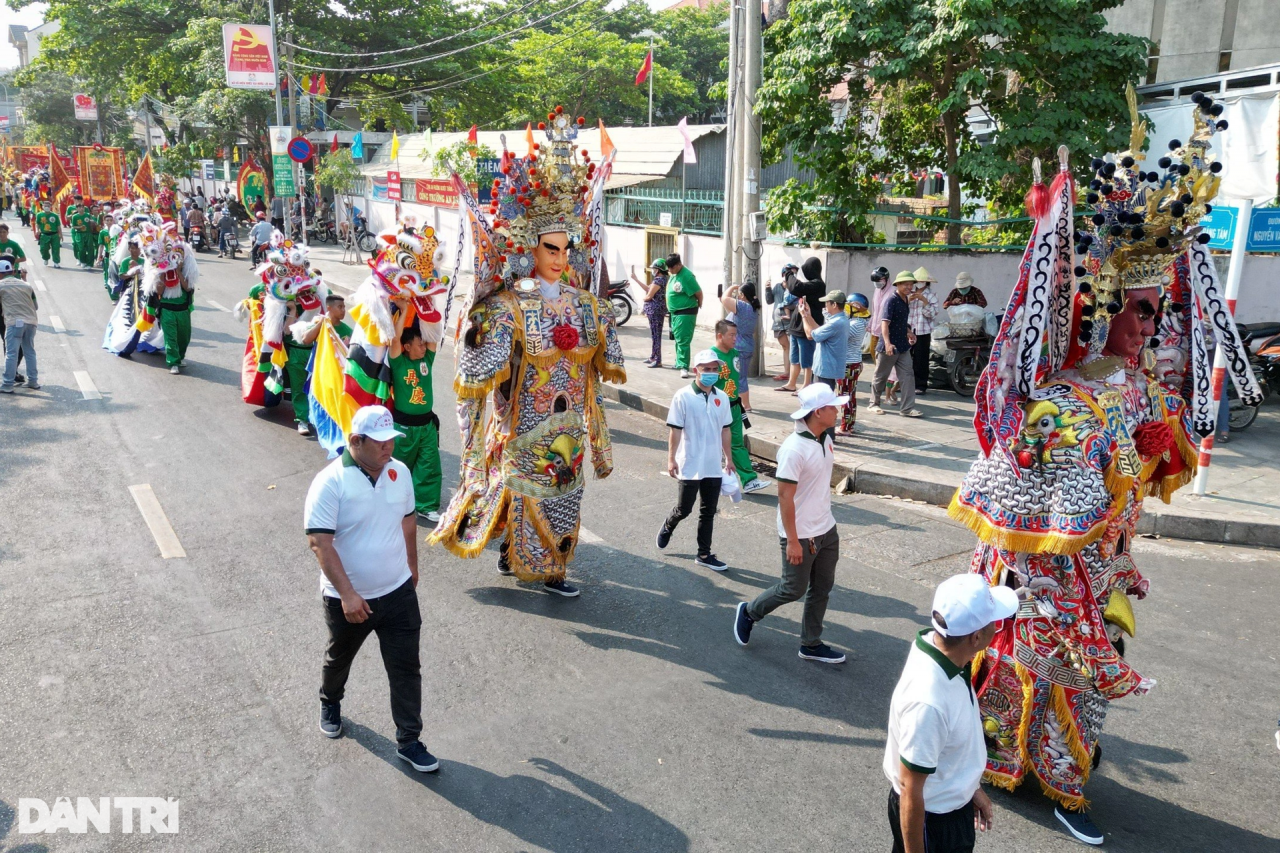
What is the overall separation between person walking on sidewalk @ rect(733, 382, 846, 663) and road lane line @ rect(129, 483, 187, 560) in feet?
14.0

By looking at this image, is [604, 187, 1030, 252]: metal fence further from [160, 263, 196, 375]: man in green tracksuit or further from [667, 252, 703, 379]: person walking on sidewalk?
[160, 263, 196, 375]: man in green tracksuit

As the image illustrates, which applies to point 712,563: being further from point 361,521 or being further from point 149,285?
point 149,285

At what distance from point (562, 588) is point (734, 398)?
266 centimetres

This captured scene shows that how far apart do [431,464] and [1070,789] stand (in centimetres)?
503

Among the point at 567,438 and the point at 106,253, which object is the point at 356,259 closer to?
the point at 106,253

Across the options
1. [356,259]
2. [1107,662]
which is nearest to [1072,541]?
[1107,662]

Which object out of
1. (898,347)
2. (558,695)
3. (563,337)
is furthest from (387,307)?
(898,347)

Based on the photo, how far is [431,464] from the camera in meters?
7.60

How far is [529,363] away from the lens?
6.21m

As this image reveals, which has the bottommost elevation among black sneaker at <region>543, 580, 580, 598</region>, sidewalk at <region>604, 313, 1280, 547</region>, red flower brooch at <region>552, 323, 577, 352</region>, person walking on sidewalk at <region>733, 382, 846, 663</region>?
black sneaker at <region>543, 580, 580, 598</region>

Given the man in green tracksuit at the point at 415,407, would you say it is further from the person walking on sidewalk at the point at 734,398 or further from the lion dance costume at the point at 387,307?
the person walking on sidewalk at the point at 734,398

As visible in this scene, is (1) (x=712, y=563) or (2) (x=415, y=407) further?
(2) (x=415, y=407)

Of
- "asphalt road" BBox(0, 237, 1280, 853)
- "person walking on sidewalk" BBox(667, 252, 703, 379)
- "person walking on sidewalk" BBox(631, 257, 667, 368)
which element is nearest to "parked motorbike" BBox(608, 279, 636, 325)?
"person walking on sidewalk" BBox(631, 257, 667, 368)

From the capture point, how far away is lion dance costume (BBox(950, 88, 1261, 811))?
3.94m
